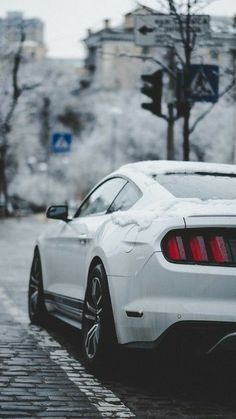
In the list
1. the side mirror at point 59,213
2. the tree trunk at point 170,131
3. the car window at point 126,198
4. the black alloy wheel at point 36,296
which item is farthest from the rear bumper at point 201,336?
the tree trunk at point 170,131

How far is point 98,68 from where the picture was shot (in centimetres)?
13438

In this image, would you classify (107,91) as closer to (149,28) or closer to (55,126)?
(55,126)

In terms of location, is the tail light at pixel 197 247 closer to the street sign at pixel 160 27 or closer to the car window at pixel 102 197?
the car window at pixel 102 197

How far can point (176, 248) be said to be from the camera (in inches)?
242

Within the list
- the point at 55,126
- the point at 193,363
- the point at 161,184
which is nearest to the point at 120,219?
the point at 161,184

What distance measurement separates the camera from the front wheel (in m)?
6.70

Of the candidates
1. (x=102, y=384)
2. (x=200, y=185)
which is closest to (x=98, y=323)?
(x=102, y=384)

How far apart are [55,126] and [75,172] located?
9.15 metres

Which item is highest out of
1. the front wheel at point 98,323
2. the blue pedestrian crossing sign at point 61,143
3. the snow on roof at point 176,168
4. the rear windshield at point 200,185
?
the snow on roof at point 176,168

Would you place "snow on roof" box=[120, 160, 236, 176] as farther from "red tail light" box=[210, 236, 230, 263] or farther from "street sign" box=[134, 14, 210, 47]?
"street sign" box=[134, 14, 210, 47]

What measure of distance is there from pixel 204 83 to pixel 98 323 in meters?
12.6

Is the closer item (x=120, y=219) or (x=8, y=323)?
(x=120, y=219)

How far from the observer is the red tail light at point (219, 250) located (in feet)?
19.9

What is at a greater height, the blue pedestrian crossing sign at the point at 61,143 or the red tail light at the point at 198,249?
the red tail light at the point at 198,249
